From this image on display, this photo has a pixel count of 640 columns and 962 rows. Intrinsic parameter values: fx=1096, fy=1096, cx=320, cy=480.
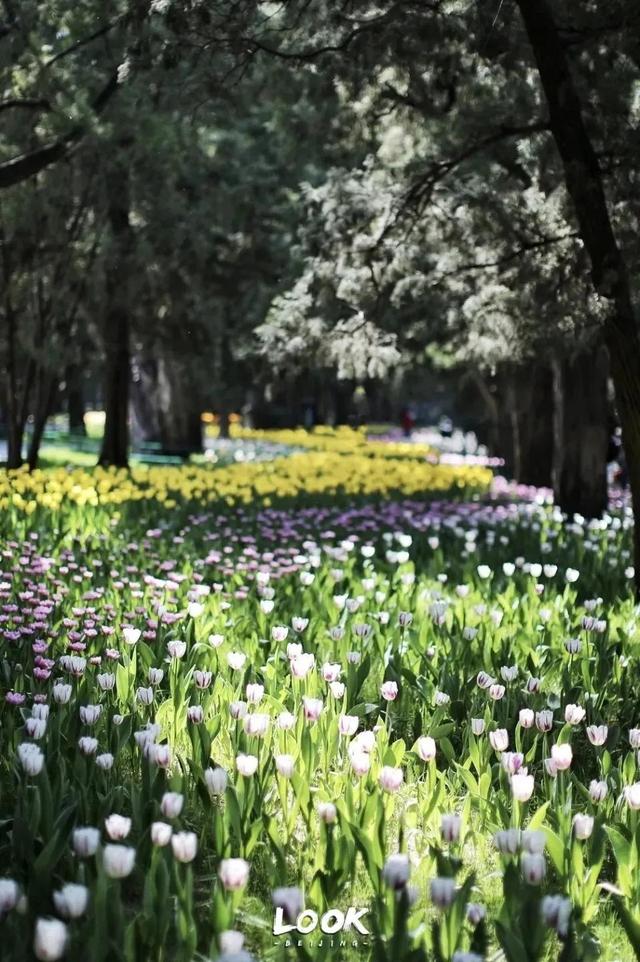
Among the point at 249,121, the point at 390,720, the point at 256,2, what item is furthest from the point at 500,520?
the point at 249,121

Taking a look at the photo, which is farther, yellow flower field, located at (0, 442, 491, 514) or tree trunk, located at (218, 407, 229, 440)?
tree trunk, located at (218, 407, 229, 440)

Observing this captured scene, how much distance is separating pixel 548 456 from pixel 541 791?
43.8ft

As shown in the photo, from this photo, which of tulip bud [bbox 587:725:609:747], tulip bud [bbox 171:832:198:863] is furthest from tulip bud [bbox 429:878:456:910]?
tulip bud [bbox 587:725:609:747]

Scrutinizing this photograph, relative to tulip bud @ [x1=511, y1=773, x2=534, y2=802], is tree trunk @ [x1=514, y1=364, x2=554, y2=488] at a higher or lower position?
higher

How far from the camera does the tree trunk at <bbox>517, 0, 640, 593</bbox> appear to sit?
6.20 metres

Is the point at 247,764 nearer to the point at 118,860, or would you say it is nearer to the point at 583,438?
the point at 118,860

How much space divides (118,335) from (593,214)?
10377 mm

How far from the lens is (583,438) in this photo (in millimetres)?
12086

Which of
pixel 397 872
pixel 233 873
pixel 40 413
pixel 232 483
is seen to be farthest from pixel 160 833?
pixel 40 413

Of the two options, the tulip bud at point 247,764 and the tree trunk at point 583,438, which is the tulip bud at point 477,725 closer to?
the tulip bud at point 247,764

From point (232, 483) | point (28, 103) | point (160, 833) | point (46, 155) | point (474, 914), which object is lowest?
point (474, 914)

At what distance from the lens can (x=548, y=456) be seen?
55.1ft

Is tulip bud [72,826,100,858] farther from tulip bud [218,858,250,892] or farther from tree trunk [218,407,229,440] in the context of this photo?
tree trunk [218,407,229,440]

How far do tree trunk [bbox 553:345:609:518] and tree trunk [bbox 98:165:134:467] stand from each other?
601cm
